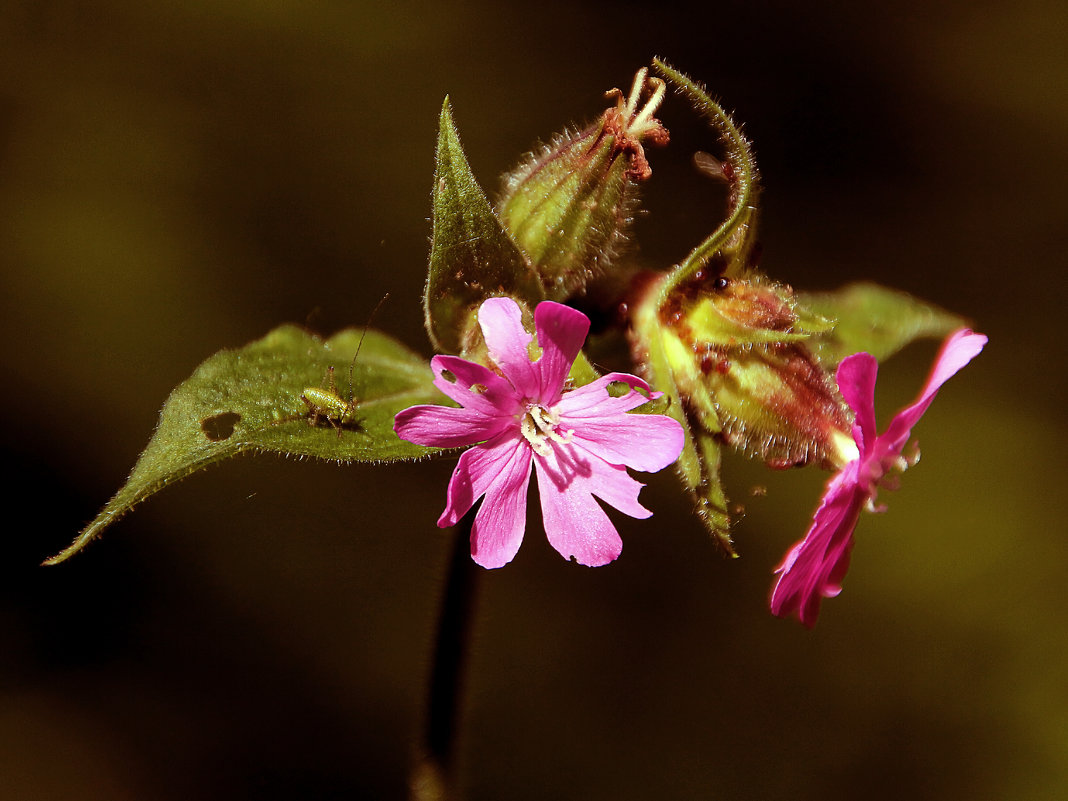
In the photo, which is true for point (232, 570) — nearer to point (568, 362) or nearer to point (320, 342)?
point (320, 342)

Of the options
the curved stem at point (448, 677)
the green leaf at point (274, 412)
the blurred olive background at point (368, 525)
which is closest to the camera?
the green leaf at point (274, 412)

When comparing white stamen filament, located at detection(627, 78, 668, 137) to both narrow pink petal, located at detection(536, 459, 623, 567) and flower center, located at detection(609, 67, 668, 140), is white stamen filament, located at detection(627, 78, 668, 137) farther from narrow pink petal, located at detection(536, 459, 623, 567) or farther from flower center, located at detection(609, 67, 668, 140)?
narrow pink petal, located at detection(536, 459, 623, 567)

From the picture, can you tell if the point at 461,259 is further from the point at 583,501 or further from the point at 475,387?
the point at 583,501

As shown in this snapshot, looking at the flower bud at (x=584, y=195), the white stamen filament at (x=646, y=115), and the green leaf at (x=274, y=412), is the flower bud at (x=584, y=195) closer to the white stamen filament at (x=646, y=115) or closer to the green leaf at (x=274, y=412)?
the white stamen filament at (x=646, y=115)

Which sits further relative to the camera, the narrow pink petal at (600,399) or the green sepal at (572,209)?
the green sepal at (572,209)

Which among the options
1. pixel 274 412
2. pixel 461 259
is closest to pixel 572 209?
pixel 461 259

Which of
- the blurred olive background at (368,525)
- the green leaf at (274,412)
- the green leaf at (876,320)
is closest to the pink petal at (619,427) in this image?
the green leaf at (274,412)

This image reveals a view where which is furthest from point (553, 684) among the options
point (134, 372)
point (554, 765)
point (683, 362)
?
point (683, 362)
